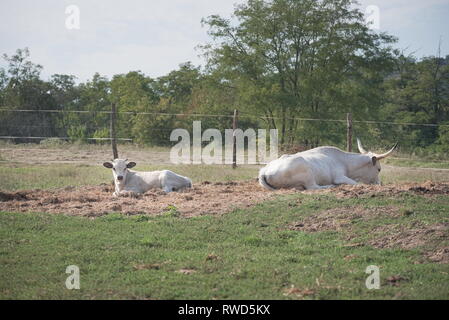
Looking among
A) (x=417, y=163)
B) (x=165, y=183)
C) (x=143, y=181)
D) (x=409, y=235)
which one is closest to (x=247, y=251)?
(x=409, y=235)

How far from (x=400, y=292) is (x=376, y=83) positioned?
22.5 meters

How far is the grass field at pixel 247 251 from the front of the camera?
4.93 metres

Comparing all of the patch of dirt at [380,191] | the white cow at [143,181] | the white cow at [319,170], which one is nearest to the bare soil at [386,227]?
the patch of dirt at [380,191]

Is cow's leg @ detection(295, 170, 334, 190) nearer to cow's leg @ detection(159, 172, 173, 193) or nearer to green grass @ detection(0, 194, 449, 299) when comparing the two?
green grass @ detection(0, 194, 449, 299)

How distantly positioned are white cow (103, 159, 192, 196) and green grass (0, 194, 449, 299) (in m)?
2.55

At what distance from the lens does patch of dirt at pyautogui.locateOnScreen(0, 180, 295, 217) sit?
8.74m

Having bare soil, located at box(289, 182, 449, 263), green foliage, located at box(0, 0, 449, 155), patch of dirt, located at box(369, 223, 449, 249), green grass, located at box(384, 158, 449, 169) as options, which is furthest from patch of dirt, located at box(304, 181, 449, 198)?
green foliage, located at box(0, 0, 449, 155)

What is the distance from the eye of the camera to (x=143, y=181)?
435 inches

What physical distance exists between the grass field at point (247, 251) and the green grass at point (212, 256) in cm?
1

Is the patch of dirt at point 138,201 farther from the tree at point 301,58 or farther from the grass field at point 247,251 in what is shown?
the tree at point 301,58

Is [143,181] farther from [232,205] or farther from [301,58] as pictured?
[301,58]

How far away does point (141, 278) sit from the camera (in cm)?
522

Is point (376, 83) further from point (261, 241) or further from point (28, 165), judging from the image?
point (261, 241)

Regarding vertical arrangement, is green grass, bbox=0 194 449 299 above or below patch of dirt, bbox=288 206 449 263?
below
